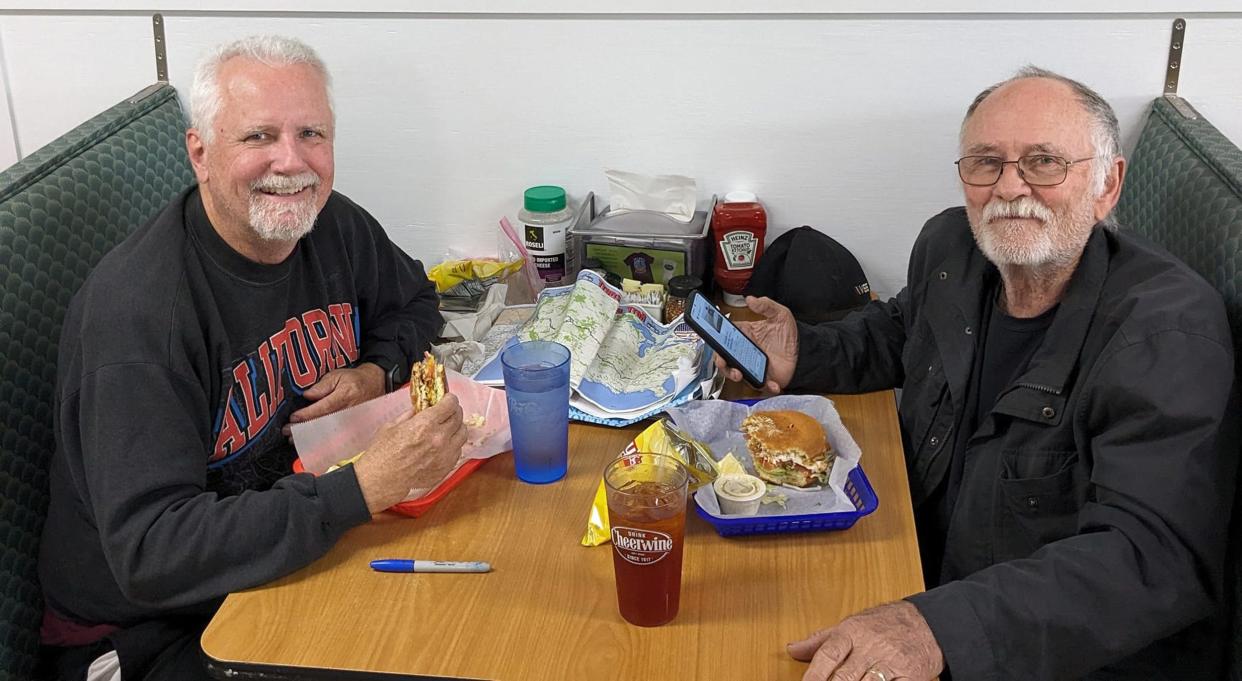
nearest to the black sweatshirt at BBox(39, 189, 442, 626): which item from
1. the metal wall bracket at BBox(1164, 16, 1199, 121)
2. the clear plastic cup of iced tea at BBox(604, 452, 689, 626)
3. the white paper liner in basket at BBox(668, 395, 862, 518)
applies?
the clear plastic cup of iced tea at BBox(604, 452, 689, 626)

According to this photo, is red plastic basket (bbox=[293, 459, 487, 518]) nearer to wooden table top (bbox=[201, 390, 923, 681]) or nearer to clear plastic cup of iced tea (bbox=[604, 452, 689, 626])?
wooden table top (bbox=[201, 390, 923, 681])

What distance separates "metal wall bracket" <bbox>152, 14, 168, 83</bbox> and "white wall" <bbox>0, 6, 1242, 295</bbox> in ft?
0.06

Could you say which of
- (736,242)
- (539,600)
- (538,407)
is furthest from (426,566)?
(736,242)

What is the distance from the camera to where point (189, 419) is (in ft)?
4.34

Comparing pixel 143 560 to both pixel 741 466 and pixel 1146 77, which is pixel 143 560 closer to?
pixel 741 466

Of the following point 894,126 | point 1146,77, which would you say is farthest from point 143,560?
point 1146,77

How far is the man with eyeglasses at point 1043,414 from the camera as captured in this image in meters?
1.21

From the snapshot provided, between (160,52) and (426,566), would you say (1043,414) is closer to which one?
(426,566)

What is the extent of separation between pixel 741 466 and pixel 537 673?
0.43m

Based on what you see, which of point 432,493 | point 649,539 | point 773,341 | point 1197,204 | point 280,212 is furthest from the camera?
point 773,341

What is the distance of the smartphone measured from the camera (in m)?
1.54

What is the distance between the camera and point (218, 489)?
1490 mm

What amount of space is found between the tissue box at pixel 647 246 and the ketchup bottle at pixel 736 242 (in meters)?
0.03

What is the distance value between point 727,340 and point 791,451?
25 centimetres
